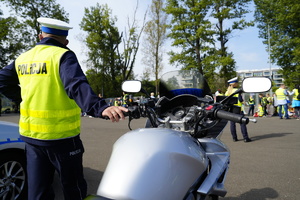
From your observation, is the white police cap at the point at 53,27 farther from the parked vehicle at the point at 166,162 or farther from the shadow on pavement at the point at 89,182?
the shadow on pavement at the point at 89,182

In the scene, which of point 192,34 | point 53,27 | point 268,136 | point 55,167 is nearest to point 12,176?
point 55,167

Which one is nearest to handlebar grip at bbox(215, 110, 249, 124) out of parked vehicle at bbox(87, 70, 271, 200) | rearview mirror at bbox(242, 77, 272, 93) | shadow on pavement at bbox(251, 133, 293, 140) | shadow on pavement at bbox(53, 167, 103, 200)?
parked vehicle at bbox(87, 70, 271, 200)

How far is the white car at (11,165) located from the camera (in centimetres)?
318

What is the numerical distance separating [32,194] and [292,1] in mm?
29634

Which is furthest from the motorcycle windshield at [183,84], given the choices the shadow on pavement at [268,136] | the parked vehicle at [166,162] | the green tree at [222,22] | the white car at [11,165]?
the green tree at [222,22]

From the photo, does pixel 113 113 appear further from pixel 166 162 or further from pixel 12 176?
pixel 12 176

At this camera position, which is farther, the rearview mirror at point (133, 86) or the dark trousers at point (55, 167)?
the rearview mirror at point (133, 86)

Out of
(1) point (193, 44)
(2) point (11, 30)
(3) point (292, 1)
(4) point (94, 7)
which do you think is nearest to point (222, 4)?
(1) point (193, 44)

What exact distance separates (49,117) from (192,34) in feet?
85.1

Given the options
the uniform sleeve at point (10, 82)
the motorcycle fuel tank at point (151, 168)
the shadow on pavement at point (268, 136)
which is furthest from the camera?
the shadow on pavement at point (268, 136)

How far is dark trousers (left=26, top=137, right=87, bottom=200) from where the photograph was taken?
201 cm

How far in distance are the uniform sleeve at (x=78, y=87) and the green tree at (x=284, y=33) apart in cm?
2671

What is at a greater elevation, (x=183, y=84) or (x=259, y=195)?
(x=183, y=84)

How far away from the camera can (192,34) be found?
2645 centimetres
